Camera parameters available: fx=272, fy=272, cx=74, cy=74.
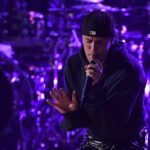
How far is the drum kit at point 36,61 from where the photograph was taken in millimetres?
3953

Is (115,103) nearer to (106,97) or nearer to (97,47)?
(106,97)

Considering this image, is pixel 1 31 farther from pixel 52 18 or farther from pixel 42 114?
pixel 42 114

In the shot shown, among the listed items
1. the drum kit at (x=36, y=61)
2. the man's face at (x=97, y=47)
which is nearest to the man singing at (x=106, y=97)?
the man's face at (x=97, y=47)

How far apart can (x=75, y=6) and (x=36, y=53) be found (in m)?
0.90

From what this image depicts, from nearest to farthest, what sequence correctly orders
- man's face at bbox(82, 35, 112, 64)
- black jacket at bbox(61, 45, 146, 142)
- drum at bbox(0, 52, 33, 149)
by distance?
black jacket at bbox(61, 45, 146, 142) → man's face at bbox(82, 35, 112, 64) → drum at bbox(0, 52, 33, 149)

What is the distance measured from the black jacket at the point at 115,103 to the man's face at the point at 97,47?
0.16 feet

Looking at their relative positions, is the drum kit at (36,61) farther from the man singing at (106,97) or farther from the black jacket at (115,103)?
the black jacket at (115,103)

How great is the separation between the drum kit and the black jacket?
2.02 meters

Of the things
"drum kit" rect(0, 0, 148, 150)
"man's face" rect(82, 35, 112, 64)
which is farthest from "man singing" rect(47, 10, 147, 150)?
"drum kit" rect(0, 0, 148, 150)

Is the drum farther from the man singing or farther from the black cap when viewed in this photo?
the black cap

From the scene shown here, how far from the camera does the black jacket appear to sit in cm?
179

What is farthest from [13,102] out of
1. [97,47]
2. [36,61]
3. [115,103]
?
[115,103]

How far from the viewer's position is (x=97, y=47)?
1977 mm

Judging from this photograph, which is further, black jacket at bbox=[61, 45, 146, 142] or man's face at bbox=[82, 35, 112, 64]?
man's face at bbox=[82, 35, 112, 64]
